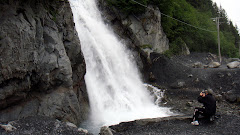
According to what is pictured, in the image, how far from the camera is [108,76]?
14750 mm

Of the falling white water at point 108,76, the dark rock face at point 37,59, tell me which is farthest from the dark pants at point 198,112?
the dark rock face at point 37,59

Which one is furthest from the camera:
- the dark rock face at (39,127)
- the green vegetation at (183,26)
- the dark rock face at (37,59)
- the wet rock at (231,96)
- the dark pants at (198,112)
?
the green vegetation at (183,26)

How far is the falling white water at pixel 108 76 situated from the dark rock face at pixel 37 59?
6.51ft

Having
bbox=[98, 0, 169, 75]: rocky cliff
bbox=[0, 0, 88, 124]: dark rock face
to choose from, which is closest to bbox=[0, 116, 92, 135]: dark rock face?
bbox=[0, 0, 88, 124]: dark rock face

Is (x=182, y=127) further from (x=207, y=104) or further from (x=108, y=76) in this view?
(x=108, y=76)

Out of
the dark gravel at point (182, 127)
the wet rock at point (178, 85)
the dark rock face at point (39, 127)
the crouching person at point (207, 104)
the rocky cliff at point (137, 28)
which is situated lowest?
the dark gravel at point (182, 127)

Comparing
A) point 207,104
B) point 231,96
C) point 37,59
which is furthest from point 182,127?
point 231,96

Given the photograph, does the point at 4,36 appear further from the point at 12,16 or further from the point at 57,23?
the point at 57,23

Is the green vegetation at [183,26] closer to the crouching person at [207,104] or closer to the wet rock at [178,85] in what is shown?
the wet rock at [178,85]

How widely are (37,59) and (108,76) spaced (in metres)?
6.52

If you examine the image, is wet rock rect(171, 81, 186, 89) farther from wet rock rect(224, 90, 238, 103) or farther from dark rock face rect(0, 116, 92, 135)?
dark rock face rect(0, 116, 92, 135)

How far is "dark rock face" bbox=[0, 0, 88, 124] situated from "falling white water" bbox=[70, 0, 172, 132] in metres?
1.98

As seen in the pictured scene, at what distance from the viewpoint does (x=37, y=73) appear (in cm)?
905

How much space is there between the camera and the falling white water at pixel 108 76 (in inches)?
513
